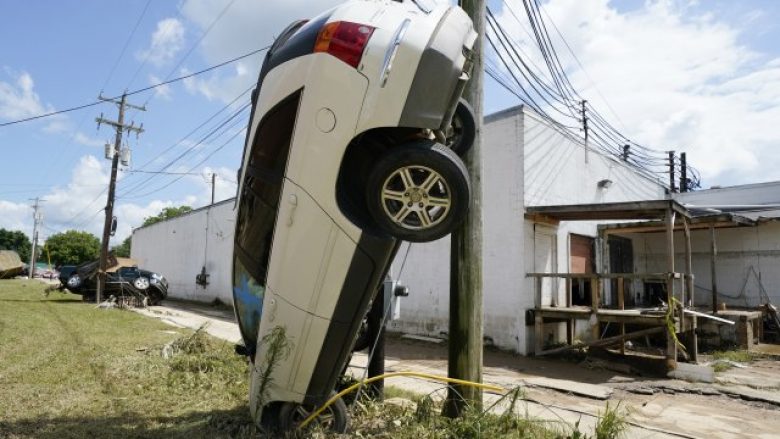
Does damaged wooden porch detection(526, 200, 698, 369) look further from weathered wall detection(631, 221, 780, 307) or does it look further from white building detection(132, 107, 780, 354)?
weathered wall detection(631, 221, 780, 307)

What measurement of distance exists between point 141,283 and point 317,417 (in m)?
17.8


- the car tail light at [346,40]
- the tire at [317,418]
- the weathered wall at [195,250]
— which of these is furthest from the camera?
the weathered wall at [195,250]

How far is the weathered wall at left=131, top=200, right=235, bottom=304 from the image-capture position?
74.6ft

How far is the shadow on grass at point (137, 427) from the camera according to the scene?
12.6ft

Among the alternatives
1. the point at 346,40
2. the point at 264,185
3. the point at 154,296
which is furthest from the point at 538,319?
the point at 154,296

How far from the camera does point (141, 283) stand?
19062 mm

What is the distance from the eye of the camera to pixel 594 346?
380 inches

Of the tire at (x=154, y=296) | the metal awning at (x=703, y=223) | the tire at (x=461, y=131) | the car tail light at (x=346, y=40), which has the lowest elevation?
the tire at (x=154, y=296)

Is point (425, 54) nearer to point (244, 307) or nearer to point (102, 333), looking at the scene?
point (244, 307)

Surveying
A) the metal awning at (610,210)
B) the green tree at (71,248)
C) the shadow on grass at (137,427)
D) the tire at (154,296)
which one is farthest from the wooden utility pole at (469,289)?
the green tree at (71,248)

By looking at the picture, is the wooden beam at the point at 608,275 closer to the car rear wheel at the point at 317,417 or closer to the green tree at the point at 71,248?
the car rear wheel at the point at 317,417

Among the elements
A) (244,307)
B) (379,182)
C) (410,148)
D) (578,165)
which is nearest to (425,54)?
(410,148)

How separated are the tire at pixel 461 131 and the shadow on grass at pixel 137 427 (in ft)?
8.44

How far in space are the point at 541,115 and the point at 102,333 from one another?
10.5 meters
